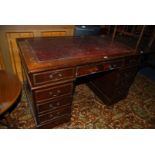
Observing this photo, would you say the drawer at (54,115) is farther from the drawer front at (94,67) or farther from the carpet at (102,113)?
the drawer front at (94,67)

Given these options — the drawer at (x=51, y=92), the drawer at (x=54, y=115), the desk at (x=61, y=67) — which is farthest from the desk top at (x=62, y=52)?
the drawer at (x=54, y=115)

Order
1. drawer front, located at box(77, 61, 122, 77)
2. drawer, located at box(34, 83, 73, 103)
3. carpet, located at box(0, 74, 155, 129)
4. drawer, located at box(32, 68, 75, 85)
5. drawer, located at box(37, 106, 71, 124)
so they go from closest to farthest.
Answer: drawer, located at box(32, 68, 75, 85) < drawer, located at box(34, 83, 73, 103) < drawer front, located at box(77, 61, 122, 77) < drawer, located at box(37, 106, 71, 124) < carpet, located at box(0, 74, 155, 129)

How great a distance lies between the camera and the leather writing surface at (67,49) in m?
1.35

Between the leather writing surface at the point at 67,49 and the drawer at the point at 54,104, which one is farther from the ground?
the leather writing surface at the point at 67,49

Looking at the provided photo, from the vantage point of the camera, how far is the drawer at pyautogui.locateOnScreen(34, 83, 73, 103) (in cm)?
129

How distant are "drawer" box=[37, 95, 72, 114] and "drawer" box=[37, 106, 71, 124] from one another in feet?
0.27

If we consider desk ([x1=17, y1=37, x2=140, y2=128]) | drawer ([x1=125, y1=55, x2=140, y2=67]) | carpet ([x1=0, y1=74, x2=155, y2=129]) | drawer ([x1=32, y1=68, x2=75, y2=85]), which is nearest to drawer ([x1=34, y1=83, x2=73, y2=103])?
desk ([x1=17, y1=37, x2=140, y2=128])

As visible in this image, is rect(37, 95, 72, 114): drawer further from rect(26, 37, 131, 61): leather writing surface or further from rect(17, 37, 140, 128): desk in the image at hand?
rect(26, 37, 131, 61): leather writing surface

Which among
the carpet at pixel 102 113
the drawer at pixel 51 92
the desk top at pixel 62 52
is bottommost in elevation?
the carpet at pixel 102 113

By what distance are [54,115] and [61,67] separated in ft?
2.31

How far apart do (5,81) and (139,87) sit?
8.55 ft

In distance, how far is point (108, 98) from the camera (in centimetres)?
214

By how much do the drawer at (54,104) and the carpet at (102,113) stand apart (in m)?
0.43

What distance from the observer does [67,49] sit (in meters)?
1.52
